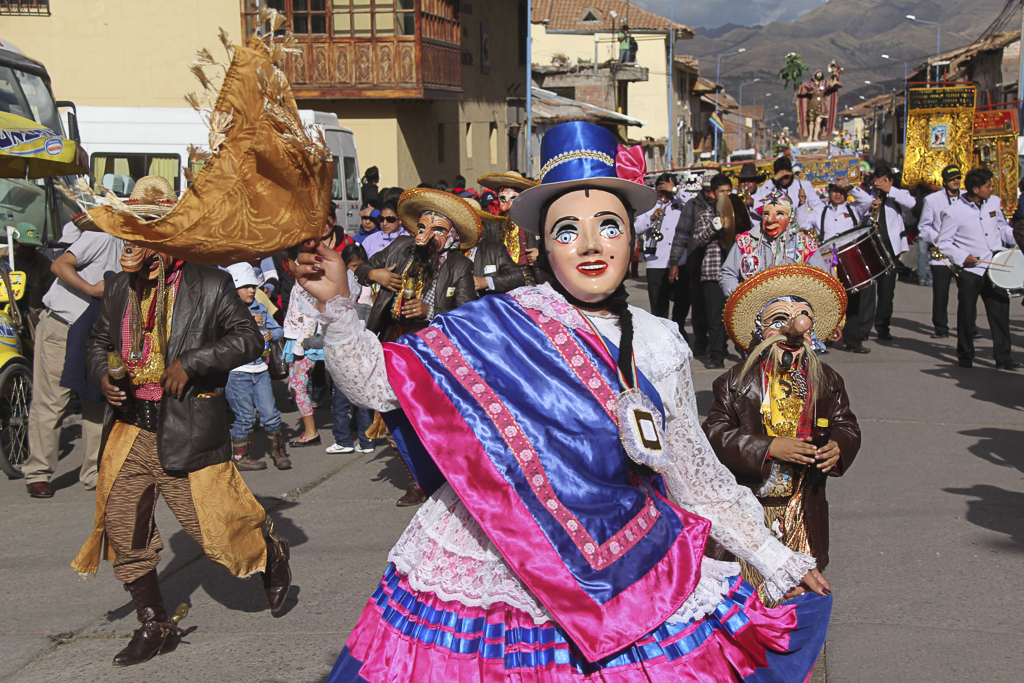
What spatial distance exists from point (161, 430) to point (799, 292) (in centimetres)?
289

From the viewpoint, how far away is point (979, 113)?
21000 millimetres

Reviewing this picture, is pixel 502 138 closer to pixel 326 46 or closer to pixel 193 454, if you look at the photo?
pixel 326 46

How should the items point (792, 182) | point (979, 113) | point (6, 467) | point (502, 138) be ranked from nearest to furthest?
point (6, 467) → point (792, 182) → point (979, 113) → point (502, 138)

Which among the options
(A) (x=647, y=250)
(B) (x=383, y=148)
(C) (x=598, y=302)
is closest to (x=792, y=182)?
(A) (x=647, y=250)

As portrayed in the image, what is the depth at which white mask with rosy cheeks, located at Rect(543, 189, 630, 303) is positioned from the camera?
272 centimetres

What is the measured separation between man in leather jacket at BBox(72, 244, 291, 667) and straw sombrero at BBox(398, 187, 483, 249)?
2.06 m

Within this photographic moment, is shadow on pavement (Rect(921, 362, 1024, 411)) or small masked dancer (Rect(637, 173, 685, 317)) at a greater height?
small masked dancer (Rect(637, 173, 685, 317))

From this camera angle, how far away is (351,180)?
56.6 feet

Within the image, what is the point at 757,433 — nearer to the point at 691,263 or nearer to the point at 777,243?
the point at 777,243

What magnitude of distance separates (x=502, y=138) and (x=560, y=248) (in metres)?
31.9

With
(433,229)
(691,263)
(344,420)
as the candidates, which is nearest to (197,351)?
(433,229)

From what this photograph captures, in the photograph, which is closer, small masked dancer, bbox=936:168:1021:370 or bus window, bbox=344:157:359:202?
small masked dancer, bbox=936:168:1021:370

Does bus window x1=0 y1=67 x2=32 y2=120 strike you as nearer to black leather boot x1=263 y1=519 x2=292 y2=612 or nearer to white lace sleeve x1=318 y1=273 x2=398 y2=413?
black leather boot x1=263 y1=519 x2=292 y2=612

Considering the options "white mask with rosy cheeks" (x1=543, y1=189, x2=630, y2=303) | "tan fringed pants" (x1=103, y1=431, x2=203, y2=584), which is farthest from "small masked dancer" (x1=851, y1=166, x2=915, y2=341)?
"white mask with rosy cheeks" (x1=543, y1=189, x2=630, y2=303)
